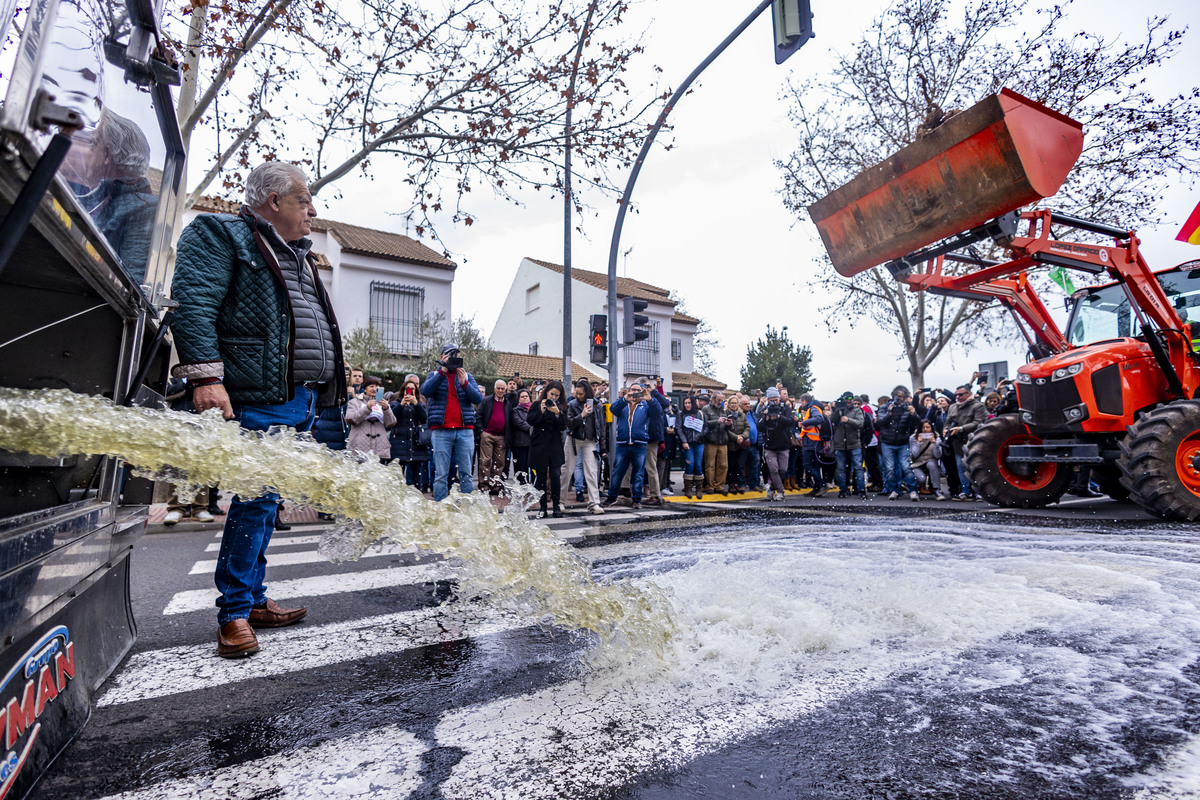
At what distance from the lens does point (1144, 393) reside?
782cm

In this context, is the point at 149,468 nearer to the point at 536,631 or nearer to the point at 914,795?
the point at 536,631

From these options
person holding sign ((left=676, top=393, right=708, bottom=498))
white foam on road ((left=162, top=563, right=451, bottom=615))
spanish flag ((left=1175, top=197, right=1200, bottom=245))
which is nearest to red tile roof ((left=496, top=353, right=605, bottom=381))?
person holding sign ((left=676, top=393, right=708, bottom=498))

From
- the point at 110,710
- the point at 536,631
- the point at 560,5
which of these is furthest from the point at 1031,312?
the point at 110,710

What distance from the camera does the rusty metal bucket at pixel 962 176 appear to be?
6.39 m

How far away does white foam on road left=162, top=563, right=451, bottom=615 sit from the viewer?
388cm

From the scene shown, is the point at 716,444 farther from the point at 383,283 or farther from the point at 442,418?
the point at 383,283

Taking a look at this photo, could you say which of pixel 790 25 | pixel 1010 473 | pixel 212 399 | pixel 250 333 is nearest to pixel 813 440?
pixel 1010 473

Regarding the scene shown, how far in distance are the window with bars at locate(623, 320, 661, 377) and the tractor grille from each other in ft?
96.9

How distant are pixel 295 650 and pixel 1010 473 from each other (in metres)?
9.40

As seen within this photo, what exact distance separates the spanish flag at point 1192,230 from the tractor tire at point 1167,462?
2014mm

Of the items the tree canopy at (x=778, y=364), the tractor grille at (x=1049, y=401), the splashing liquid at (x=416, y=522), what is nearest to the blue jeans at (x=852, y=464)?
the tractor grille at (x=1049, y=401)

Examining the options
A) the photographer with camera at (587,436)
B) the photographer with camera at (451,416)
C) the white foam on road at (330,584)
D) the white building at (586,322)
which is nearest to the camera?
the white foam on road at (330,584)

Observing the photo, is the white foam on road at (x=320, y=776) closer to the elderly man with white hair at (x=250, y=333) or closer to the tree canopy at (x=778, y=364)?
the elderly man with white hair at (x=250, y=333)

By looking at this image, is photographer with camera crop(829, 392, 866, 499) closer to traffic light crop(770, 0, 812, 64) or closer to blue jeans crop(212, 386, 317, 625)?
traffic light crop(770, 0, 812, 64)
